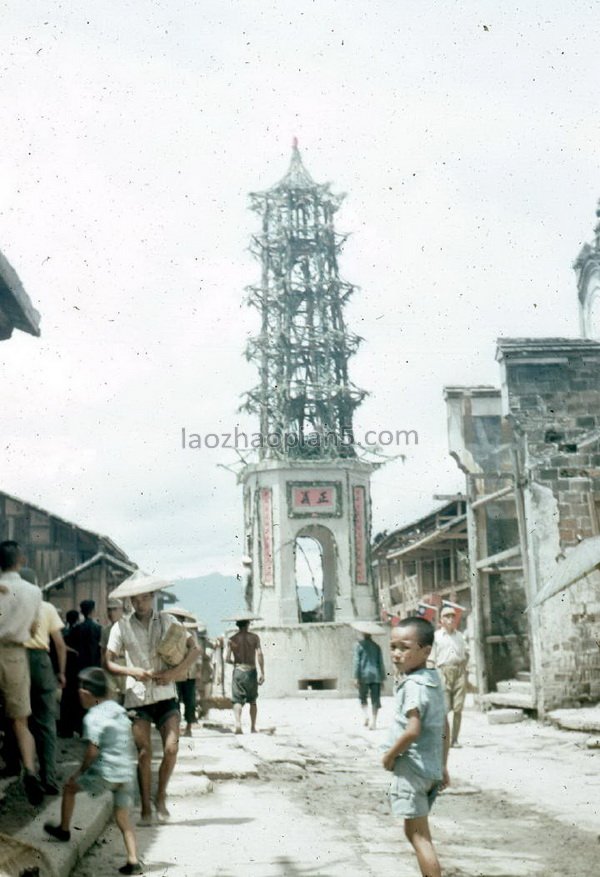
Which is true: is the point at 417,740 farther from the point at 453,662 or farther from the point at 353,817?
the point at 453,662

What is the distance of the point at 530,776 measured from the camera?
958 cm

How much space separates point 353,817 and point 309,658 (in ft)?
71.8

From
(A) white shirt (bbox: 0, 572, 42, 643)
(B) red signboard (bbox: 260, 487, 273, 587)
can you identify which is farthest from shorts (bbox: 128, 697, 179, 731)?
(B) red signboard (bbox: 260, 487, 273, 587)

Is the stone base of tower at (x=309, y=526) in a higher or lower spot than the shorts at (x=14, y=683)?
higher

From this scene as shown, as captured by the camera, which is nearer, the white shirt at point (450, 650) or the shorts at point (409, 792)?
Answer: the shorts at point (409, 792)

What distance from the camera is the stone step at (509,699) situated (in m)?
15.5

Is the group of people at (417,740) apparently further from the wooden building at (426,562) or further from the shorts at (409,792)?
the wooden building at (426,562)

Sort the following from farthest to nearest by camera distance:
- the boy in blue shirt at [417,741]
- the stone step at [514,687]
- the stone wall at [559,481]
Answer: the stone step at [514,687], the stone wall at [559,481], the boy in blue shirt at [417,741]

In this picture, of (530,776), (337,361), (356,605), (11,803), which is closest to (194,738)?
(530,776)

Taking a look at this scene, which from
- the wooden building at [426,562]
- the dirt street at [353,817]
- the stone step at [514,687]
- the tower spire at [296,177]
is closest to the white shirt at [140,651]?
the dirt street at [353,817]

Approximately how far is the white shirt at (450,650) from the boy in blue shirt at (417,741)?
705 centimetres

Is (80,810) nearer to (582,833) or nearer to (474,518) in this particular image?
(582,833)

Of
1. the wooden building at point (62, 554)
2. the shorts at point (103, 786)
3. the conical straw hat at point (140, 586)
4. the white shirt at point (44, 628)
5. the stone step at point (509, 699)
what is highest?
the wooden building at point (62, 554)

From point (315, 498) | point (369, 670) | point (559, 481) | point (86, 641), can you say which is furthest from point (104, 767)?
point (315, 498)
